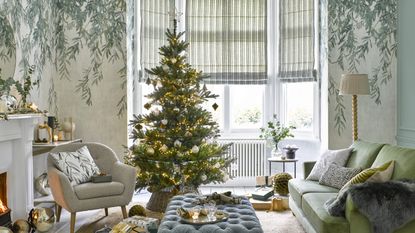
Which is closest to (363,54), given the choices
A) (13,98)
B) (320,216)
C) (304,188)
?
(304,188)

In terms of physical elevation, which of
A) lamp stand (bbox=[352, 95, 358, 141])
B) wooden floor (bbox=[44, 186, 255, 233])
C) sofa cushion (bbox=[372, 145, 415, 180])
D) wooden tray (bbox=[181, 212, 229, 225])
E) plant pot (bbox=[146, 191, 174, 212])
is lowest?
wooden floor (bbox=[44, 186, 255, 233])

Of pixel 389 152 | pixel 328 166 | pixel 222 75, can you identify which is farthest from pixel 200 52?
pixel 389 152

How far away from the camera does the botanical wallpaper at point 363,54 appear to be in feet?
21.5

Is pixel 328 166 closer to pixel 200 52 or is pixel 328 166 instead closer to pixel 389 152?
pixel 389 152

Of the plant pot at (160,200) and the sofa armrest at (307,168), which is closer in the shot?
the sofa armrest at (307,168)

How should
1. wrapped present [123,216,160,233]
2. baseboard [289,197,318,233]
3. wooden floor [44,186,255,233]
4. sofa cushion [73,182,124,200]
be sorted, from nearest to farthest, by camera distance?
wrapped present [123,216,160,233] → baseboard [289,197,318,233] → sofa cushion [73,182,124,200] → wooden floor [44,186,255,233]

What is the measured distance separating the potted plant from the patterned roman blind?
2.00 meters

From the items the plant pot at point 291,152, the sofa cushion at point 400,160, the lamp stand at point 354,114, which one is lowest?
the plant pot at point 291,152

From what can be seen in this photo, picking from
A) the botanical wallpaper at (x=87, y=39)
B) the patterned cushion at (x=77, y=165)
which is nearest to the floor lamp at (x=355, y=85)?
Result: the botanical wallpaper at (x=87, y=39)

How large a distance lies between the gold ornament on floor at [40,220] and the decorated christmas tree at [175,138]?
1.24 metres

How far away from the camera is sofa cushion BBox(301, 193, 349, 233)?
3455 mm

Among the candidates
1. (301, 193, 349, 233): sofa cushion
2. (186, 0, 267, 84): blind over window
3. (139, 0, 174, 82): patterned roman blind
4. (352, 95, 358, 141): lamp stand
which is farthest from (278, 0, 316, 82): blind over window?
(301, 193, 349, 233): sofa cushion

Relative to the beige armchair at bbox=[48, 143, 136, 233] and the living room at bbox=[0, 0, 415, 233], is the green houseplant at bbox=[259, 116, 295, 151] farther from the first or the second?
the beige armchair at bbox=[48, 143, 136, 233]

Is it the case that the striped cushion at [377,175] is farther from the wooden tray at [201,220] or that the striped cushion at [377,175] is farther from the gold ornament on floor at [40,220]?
the gold ornament on floor at [40,220]
